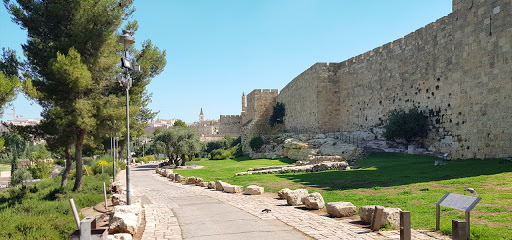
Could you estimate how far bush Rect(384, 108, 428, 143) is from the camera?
72.4 feet

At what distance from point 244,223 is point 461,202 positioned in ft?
13.3

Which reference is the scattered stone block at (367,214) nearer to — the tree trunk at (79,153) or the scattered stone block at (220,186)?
the scattered stone block at (220,186)

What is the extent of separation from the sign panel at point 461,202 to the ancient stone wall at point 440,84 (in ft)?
27.6

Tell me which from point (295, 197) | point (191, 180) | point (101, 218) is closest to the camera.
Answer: point (101, 218)

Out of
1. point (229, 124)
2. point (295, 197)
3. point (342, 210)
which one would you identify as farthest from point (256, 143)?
point (229, 124)

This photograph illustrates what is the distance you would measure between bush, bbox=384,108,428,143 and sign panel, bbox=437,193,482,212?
17455mm

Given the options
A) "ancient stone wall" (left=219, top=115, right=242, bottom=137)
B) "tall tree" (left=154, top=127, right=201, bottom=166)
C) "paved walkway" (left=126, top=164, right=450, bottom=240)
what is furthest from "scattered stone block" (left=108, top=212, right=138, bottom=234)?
"ancient stone wall" (left=219, top=115, right=242, bottom=137)

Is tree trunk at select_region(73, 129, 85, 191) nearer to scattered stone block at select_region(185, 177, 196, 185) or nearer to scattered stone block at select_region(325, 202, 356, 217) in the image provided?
scattered stone block at select_region(185, 177, 196, 185)

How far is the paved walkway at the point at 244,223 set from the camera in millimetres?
6371

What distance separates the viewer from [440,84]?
70.7 feet

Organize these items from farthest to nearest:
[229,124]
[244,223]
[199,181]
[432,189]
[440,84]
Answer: [229,124] → [440,84] → [199,181] → [432,189] → [244,223]

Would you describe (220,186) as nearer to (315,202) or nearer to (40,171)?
(315,202)

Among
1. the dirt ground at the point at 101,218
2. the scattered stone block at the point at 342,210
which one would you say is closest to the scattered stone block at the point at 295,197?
the scattered stone block at the point at 342,210

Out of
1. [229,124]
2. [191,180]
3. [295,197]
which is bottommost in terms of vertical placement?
[191,180]
